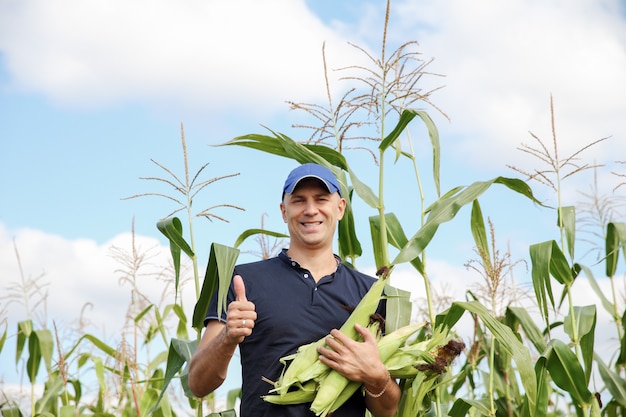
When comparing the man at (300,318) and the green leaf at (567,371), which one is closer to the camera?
the man at (300,318)

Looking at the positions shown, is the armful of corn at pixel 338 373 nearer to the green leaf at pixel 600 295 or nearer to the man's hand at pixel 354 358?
the man's hand at pixel 354 358

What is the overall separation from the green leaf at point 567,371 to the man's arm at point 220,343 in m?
2.03

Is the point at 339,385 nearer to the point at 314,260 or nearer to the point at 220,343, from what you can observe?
the point at 220,343

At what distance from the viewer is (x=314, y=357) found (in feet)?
10.6

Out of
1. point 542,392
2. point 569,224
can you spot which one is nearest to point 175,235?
point 542,392

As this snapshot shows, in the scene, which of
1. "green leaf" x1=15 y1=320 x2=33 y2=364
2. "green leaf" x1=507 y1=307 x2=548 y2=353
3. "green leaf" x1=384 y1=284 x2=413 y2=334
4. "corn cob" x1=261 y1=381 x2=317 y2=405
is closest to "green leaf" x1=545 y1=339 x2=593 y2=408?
"green leaf" x1=507 y1=307 x2=548 y2=353

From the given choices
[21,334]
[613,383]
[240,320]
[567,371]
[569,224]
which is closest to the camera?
[240,320]

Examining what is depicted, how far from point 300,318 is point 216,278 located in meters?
0.54

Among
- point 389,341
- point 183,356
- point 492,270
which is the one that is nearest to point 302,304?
point 389,341

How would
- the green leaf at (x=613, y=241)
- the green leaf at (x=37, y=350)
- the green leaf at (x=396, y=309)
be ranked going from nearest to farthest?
the green leaf at (x=396, y=309) → the green leaf at (x=613, y=241) → the green leaf at (x=37, y=350)

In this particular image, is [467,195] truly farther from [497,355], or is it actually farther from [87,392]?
[87,392]

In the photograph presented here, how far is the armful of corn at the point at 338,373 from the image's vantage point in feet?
10.4

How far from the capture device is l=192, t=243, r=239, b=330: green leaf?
11.2 feet

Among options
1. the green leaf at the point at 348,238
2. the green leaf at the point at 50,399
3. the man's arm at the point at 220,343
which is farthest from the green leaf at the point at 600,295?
the green leaf at the point at 50,399
